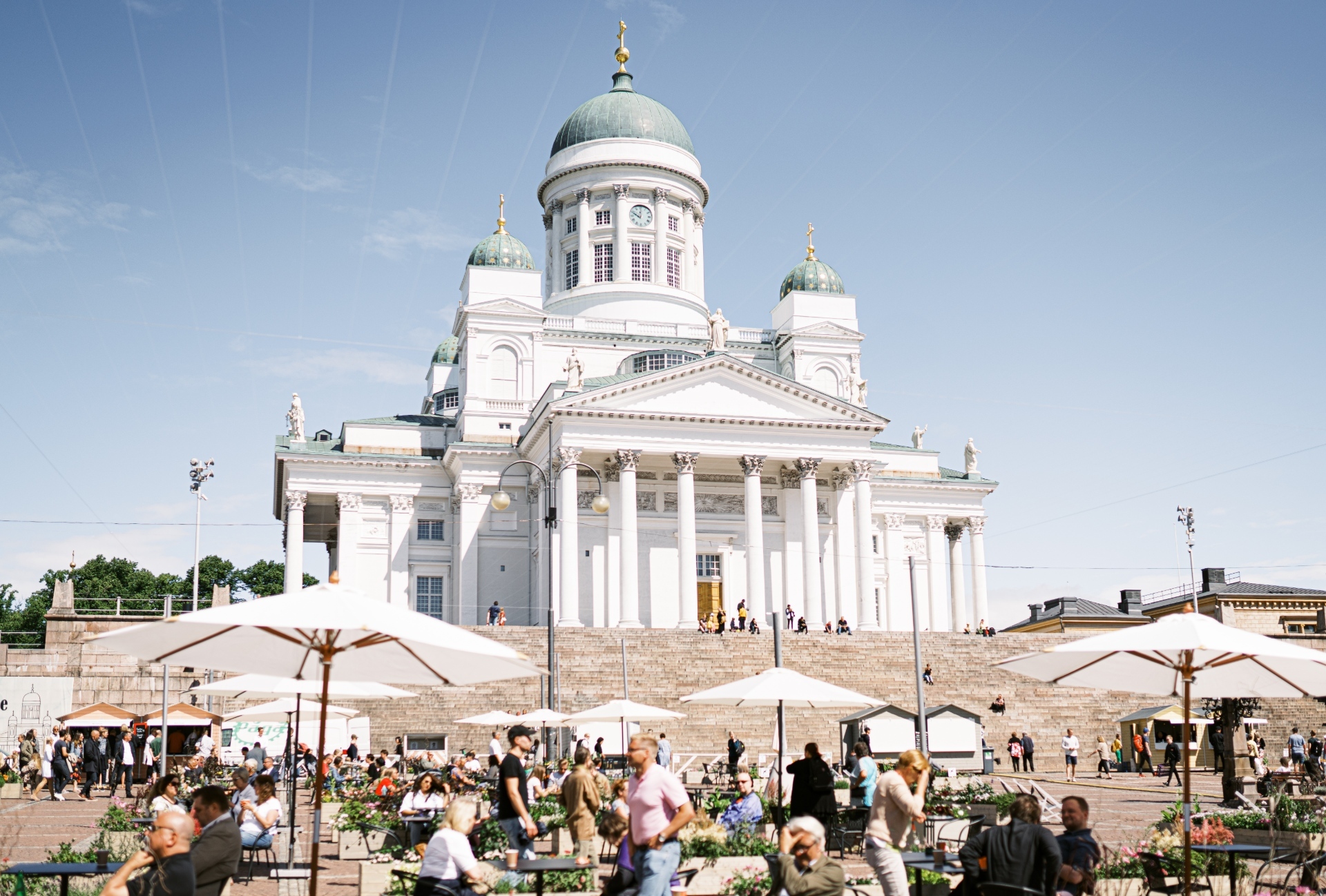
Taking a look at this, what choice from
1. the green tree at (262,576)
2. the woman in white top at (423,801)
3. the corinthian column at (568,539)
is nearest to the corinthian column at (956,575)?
the corinthian column at (568,539)

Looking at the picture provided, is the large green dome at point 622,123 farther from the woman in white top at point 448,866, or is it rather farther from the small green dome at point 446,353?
the woman in white top at point 448,866

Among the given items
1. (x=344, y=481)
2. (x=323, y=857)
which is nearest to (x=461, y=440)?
(x=344, y=481)

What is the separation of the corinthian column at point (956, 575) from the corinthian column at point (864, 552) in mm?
8752

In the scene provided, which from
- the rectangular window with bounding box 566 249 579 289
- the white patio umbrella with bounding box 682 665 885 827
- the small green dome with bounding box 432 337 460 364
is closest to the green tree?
the small green dome with bounding box 432 337 460 364

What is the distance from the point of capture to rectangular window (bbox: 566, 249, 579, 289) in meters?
71.1

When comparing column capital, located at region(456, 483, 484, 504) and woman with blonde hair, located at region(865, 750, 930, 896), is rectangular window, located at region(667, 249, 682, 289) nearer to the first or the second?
column capital, located at region(456, 483, 484, 504)

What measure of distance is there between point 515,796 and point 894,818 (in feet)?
13.9

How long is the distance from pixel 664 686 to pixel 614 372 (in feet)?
84.9

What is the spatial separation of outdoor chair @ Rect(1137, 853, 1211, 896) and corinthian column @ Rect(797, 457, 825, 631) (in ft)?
133

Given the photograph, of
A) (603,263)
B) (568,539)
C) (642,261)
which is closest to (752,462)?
(568,539)

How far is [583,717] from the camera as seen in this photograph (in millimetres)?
28000

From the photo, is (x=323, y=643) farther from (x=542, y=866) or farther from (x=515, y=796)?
(x=515, y=796)

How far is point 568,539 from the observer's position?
52594 mm

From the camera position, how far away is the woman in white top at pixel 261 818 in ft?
53.3
